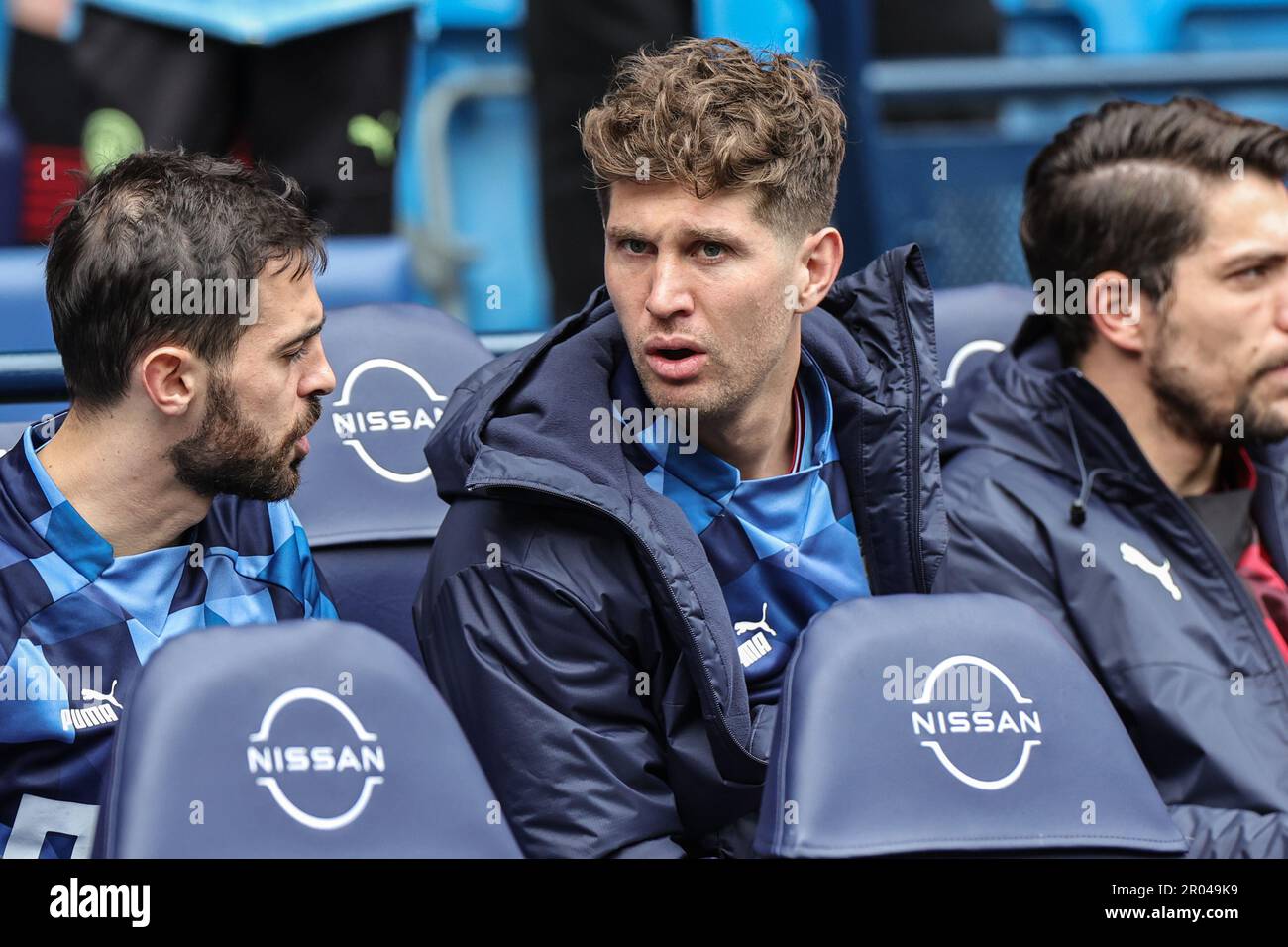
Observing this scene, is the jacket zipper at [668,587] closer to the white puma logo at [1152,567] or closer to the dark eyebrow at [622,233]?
the dark eyebrow at [622,233]

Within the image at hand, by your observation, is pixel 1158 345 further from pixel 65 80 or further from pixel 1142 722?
pixel 65 80

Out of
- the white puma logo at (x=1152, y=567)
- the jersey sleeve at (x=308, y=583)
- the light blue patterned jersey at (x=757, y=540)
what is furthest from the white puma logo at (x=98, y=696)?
the white puma logo at (x=1152, y=567)

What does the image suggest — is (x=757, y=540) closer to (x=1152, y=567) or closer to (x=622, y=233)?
(x=622, y=233)

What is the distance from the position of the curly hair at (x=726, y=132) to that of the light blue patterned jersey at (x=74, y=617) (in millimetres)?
616

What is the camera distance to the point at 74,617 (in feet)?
5.78

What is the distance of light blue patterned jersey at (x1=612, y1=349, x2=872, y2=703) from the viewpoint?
1.97 m

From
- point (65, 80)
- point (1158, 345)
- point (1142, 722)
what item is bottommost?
point (1142, 722)

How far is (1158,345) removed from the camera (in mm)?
2447

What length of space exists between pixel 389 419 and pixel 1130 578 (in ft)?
3.25

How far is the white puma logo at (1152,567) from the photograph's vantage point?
2238mm

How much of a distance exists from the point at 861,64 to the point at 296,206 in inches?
56.3

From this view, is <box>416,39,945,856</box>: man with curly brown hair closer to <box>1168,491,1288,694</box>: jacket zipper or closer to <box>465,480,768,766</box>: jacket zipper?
<box>465,480,768,766</box>: jacket zipper
